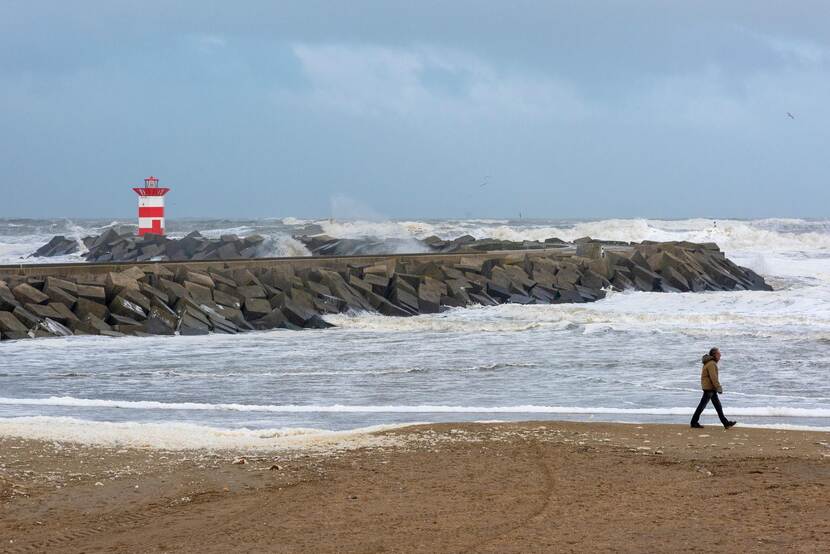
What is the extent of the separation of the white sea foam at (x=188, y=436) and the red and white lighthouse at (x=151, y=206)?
19.7 meters

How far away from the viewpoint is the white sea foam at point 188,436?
25.7 ft

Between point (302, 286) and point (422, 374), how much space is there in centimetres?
706

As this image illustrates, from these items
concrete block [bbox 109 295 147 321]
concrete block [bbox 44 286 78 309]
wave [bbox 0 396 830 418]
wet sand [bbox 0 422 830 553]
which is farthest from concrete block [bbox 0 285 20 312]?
wet sand [bbox 0 422 830 553]

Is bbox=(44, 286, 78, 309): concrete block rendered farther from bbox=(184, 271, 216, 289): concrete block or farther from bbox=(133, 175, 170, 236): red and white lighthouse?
bbox=(133, 175, 170, 236): red and white lighthouse

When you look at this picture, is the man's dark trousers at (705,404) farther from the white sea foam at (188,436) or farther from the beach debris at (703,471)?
the white sea foam at (188,436)

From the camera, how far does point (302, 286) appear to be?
19.3 m

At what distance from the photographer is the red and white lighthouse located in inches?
1105

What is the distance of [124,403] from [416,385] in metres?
3.09

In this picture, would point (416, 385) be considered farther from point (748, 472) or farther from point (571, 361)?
point (748, 472)

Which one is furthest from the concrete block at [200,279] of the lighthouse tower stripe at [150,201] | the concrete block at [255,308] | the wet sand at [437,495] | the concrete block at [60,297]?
the lighthouse tower stripe at [150,201]

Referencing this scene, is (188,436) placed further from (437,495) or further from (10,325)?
(10,325)

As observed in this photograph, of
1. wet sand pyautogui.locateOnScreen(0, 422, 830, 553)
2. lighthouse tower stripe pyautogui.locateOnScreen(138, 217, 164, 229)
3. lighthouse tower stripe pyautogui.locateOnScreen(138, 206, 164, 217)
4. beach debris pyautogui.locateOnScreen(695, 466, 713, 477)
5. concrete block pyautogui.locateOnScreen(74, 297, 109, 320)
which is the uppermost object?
lighthouse tower stripe pyautogui.locateOnScreen(138, 206, 164, 217)

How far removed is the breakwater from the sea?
600 mm

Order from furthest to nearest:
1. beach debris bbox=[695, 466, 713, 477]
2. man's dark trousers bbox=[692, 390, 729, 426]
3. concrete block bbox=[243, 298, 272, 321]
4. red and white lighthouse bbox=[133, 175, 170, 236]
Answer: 1. red and white lighthouse bbox=[133, 175, 170, 236]
2. concrete block bbox=[243, 298, 272, 321]
3. man's dark trousers bbox=[692, 390, 729, 426]
4. beach debris bbox=[695, 466, 713, 477]
